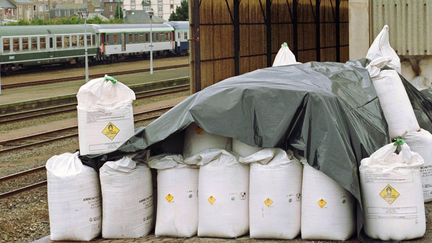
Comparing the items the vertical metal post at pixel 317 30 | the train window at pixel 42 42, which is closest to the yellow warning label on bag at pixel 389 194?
the vertical metal post at pixel 317 30

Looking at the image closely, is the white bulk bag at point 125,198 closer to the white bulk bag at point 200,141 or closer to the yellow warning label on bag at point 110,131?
the yellow warning label on bag at point 110,131

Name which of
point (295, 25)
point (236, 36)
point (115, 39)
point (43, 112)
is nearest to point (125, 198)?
point (236, 36)

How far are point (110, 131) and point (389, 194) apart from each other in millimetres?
2509

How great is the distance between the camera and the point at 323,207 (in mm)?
5922

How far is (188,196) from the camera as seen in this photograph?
248 inches

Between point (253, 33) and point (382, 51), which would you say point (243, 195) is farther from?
point (253, 33)

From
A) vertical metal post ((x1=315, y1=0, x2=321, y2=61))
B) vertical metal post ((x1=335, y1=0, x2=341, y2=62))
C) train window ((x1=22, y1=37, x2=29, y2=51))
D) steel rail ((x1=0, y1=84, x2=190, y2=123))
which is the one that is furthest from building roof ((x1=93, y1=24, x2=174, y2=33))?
vertical metal post ((x1=315, y1=0, x2=321, y2=61))

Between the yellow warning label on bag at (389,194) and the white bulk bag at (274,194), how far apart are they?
2.31ft

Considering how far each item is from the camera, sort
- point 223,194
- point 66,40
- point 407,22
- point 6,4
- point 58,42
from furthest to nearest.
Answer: point 6,4, point 66,40, point 58,42, point 407,22, point 223,194

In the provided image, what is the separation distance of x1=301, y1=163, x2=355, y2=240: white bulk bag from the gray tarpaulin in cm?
11

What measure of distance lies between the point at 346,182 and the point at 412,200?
22.0 inches

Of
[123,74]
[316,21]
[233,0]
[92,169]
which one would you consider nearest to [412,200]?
[92,169]

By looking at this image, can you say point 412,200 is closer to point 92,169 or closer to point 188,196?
point 188,196

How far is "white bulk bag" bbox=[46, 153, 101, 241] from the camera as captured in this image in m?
6.30
